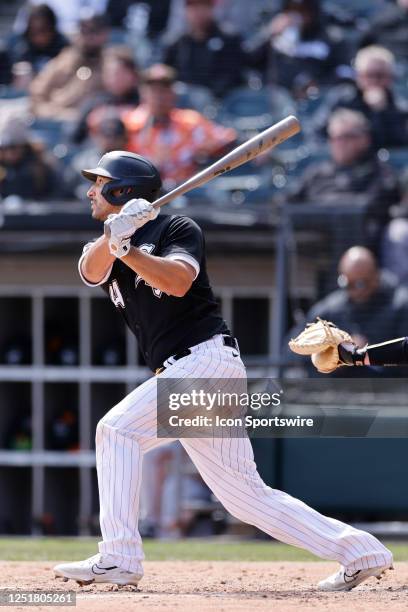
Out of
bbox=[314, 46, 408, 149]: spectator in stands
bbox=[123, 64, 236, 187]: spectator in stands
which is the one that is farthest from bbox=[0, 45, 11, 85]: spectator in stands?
bbox=[314, 46, 408, 149]: spectator in stands

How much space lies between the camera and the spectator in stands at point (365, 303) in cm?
877

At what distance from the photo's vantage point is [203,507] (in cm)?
877

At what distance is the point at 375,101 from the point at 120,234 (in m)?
6.13

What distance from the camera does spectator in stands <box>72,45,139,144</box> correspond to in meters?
9.83

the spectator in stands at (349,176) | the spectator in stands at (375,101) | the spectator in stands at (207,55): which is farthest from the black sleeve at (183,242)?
the spectator in stands at (207,55)

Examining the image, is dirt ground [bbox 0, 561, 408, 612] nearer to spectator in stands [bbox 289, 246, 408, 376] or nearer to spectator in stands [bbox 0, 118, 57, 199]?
spectator in stands [bbox 289, 246, 408, 376]

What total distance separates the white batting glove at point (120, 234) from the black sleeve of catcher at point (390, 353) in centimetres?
99

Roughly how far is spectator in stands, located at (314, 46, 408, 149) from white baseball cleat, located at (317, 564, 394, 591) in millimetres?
5830

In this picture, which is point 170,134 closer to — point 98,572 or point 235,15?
point 235,15

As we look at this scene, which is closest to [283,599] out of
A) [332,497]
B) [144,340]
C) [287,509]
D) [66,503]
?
[287,509]

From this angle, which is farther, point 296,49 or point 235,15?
point 235,15

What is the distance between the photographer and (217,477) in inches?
155

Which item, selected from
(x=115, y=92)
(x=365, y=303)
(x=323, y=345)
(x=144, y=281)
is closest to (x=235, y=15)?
(x=115, y=92)

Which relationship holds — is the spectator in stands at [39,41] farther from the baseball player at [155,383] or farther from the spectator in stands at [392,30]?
the baseball player at [155,383]
